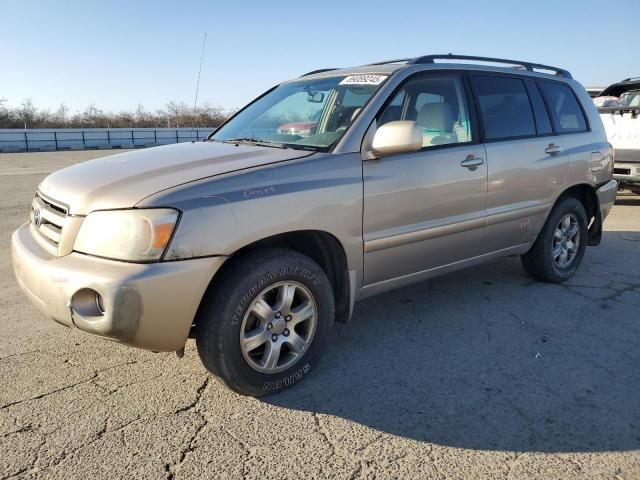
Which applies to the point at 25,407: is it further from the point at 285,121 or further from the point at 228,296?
the point at 285,121

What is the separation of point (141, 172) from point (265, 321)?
3.47ft

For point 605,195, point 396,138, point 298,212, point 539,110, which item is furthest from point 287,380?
point 605,195

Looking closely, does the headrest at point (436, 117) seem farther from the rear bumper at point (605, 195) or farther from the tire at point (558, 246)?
the rear bumper at point (605, 195)

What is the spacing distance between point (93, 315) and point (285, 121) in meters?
1.93

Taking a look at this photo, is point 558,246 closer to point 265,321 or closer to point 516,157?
point 516,157

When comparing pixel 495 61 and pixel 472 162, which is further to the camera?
pixel 495 61

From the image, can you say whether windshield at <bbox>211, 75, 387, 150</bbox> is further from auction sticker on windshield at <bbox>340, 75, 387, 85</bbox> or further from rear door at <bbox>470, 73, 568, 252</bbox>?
rear door at <bbox>470, 73, 568, 252</bbox>

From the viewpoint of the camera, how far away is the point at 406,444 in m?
2.46

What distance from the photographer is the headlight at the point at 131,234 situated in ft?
7.92

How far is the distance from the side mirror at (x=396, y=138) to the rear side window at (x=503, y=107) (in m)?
1.10

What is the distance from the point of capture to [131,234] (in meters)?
2.43

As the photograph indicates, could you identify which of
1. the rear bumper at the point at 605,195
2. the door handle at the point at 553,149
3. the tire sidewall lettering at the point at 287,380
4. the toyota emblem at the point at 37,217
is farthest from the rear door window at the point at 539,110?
the toyota emblem at the point at 37,217

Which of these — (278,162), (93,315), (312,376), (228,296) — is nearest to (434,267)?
(312,376)

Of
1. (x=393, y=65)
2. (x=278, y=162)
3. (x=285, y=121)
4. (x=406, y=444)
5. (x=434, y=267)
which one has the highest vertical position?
(x=393, y=65)
